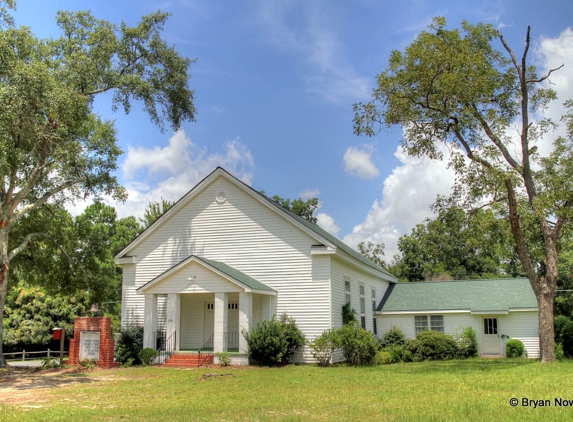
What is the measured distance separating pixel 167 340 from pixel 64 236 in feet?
28.1

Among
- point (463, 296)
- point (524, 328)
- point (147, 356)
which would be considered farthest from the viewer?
point (463, 296)

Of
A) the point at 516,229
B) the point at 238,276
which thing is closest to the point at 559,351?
the point at 516,229

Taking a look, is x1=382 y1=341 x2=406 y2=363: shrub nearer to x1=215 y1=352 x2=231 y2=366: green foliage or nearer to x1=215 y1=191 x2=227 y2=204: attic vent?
x1=215 y1=352 x2=231 y2=366: green foliage

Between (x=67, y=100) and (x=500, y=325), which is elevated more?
(x=67, y=100)

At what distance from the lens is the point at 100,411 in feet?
34.2

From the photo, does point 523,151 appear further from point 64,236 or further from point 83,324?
point 64,236

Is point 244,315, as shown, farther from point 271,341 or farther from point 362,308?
point 362,308

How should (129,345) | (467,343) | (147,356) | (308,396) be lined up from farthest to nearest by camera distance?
(467,343)
(129,345)
(147,356)
(308,396)

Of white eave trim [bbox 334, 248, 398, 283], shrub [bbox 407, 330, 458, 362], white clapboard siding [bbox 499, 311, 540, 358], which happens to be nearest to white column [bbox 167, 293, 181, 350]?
white eave trim [bbox 334, 248, 398, 283]

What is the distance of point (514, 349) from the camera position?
84.0ft

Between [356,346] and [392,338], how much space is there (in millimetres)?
6518

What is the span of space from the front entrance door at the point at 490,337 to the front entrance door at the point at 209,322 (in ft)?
48.0

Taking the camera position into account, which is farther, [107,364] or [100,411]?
[107,364]

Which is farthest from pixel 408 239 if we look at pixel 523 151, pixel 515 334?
pixel 523 151
